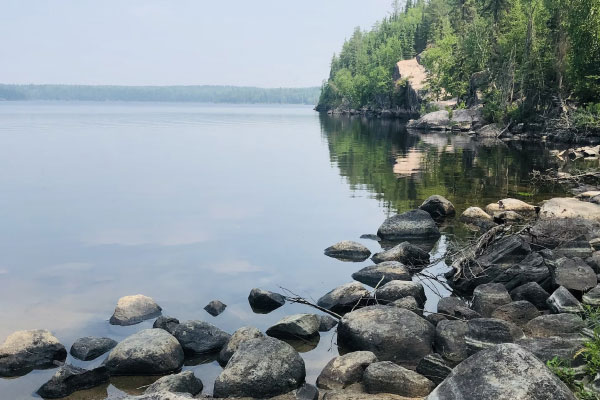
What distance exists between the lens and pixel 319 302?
46.8ft

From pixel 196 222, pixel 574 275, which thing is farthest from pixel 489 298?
pixel 196 222

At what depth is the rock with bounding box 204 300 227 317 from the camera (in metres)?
13.9

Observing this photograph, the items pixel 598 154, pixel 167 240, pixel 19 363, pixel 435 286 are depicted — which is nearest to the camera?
pixel 19 363

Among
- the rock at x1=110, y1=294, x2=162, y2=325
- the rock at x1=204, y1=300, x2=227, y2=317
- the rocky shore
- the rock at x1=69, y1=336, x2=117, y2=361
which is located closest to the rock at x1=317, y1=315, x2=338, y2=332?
the rocky shore

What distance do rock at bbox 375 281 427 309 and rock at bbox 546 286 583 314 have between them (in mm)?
3132

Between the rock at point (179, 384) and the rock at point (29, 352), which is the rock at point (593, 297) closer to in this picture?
the rock at point (179, 384)

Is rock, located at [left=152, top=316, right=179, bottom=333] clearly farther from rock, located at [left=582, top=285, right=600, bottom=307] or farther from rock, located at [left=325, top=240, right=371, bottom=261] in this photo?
rock, located at [left=582, top=285, right=600, bottom=307]

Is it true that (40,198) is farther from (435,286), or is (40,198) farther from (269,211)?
(435,286)

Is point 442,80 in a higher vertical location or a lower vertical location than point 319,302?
higher

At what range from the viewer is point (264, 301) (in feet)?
46.9

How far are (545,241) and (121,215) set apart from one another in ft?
60.6

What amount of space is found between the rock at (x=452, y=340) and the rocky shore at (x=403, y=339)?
0.9 inches

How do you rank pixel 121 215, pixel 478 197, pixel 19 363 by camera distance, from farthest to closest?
pixel 478 197
pixel 121 215
pixel 19 363

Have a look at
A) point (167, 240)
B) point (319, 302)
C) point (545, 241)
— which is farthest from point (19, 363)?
point (545, 241)
